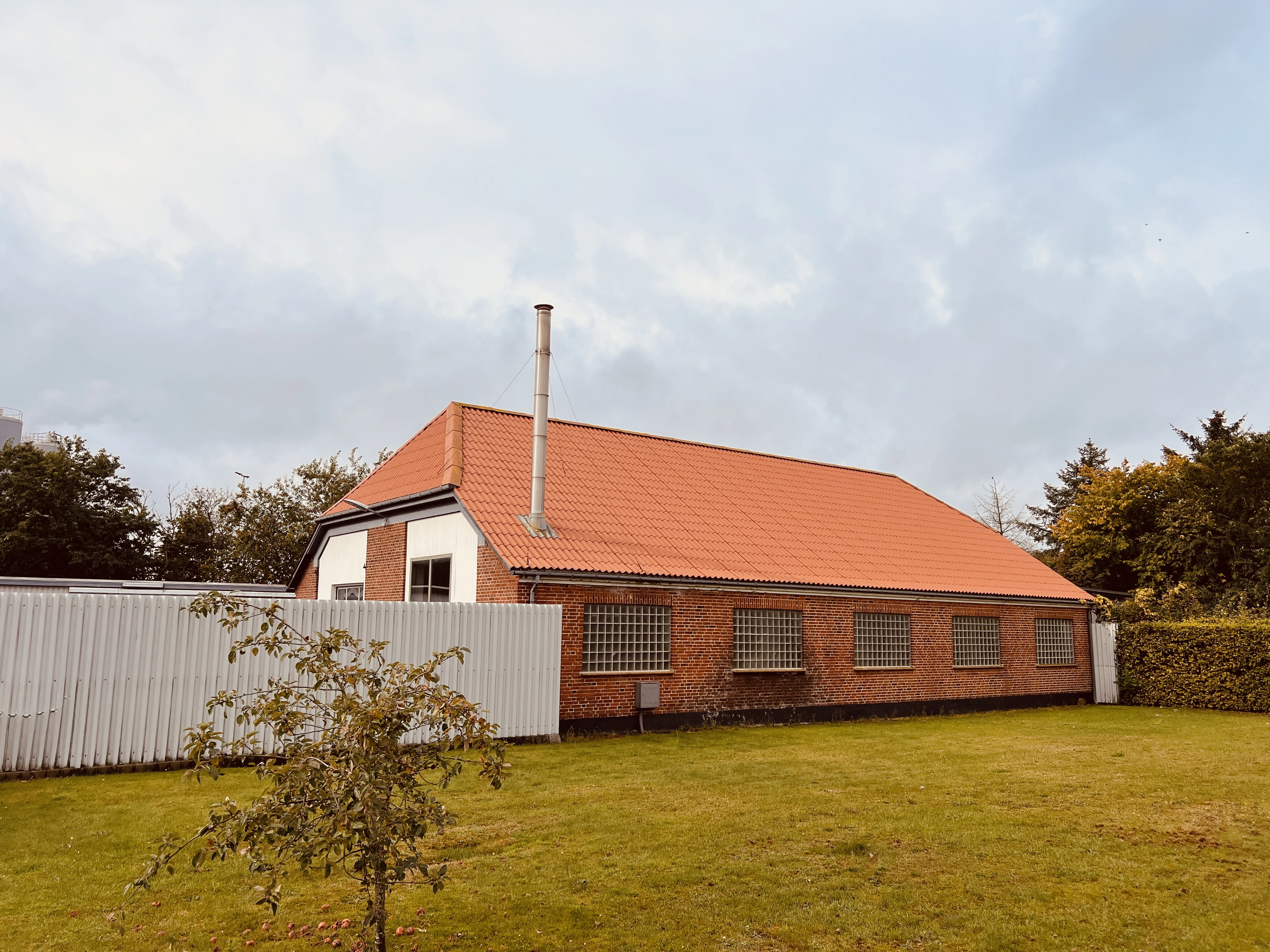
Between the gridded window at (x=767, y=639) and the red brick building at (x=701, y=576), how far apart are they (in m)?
0.04

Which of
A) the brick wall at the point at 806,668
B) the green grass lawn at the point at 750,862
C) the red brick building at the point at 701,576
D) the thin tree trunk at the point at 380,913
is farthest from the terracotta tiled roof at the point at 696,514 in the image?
the thin tree trunk at the point at 380,913

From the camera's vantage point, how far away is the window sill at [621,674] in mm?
16078

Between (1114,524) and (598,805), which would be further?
(1114,524)

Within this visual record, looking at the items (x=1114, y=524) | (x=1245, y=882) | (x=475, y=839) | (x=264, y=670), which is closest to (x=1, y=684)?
(x=264, y=670)

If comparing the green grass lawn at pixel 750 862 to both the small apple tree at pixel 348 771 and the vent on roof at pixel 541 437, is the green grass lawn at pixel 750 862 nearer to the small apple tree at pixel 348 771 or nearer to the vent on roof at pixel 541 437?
the small apple tree at pixel 348 771

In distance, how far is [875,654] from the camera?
20.7 m

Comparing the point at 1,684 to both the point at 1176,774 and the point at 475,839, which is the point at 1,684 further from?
the point at 1176,774

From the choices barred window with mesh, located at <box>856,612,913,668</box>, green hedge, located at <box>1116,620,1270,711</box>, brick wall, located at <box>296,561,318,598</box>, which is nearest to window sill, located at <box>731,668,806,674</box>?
barred window with mesh, located at <box>856,612,913,668</box>

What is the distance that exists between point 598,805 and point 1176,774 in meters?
8.29

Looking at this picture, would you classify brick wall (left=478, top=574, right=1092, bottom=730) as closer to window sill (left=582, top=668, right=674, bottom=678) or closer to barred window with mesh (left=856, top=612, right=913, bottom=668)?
window sill (left=582, top=668, right=674, bottom=678)

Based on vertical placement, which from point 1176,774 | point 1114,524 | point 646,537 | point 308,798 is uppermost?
point 1114,524

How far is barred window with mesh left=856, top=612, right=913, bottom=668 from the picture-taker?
2053 cm

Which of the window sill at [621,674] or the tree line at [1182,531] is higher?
the tree line at [1182,531]

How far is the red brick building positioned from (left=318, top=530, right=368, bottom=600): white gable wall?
0.06m
